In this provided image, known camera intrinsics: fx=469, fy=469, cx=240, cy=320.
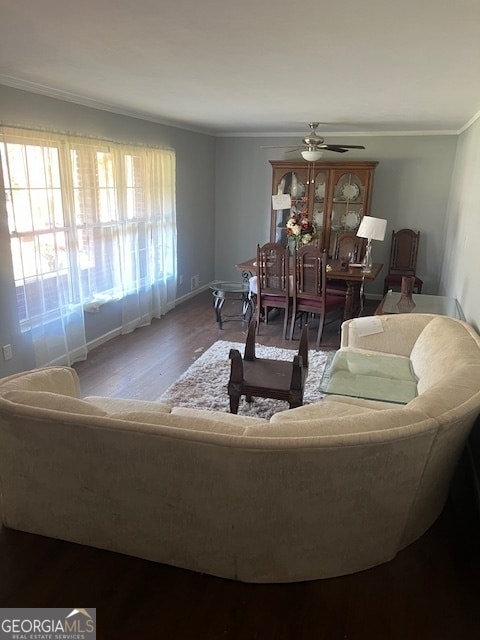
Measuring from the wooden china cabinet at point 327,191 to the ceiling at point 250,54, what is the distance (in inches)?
71.1

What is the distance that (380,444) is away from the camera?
1682mm

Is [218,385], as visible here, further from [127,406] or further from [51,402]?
[51,402]

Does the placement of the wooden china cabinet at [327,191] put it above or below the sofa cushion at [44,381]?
above

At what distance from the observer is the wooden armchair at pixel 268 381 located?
2.93 metres

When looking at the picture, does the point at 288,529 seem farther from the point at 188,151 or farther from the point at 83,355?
the point at 188,151

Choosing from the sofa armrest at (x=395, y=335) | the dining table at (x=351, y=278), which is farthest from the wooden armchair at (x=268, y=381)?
the dining table at (x=351, y=278)

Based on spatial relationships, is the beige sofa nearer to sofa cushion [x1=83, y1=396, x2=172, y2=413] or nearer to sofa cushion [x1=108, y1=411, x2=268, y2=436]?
sofa cushion [x1=108, y1=411, x2=268, y2=436]

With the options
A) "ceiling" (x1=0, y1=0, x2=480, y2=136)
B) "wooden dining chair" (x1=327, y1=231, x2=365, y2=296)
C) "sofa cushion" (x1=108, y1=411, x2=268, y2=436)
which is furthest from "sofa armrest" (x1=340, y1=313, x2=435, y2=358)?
"wooden dining chair" (x1=327, y1=231, x2=365, y2=296)

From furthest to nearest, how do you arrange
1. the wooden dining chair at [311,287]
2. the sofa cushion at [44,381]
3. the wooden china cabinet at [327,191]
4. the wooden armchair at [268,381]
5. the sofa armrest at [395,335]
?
the wooden china cabinet at [327,191] < the wooden dining chair at [311,287] < the sofa armrest at [395,335] < the wooden armchair at [268,381] < the sofa cushion at [44,381]

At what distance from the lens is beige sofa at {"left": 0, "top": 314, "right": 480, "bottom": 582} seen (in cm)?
170

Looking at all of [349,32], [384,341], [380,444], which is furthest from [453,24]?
[384,341]

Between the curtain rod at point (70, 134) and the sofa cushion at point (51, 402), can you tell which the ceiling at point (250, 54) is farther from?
the sofa cushion at point (51, 402)

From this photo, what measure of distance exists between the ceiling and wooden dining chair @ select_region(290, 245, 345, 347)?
1379 mm

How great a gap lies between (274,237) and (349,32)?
190 inches
